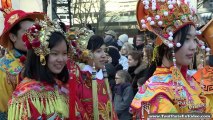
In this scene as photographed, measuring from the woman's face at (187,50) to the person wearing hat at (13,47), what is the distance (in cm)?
141

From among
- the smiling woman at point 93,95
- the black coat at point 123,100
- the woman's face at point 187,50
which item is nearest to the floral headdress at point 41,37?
the smiling woman at point 93,95

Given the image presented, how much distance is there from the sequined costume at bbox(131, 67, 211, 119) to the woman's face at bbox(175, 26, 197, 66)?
3.8 inches

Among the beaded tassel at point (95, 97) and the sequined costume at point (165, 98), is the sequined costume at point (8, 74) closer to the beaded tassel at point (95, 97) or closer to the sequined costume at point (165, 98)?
the beaded tassel at point (95, 97)

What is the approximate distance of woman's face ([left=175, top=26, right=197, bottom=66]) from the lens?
3090 millimetres

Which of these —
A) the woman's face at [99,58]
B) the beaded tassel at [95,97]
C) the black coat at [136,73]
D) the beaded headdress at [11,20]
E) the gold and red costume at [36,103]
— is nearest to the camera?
the gold and red costume at [36,103]

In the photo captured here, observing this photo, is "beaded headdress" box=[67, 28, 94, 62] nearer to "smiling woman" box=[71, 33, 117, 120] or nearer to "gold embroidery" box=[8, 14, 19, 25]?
"smiling woman" box=[71, 33, 117, 120]

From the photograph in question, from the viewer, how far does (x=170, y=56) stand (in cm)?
314

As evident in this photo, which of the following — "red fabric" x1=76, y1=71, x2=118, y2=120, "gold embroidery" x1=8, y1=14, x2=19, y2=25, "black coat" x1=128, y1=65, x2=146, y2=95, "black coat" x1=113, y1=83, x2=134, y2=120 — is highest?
"gold embroidery" x1=8, y1=14, x2=19, y2=25

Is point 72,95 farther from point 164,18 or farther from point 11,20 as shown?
point 11,20

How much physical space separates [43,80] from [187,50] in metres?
1.02

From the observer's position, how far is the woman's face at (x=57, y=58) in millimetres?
3158

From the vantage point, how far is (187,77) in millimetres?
3322

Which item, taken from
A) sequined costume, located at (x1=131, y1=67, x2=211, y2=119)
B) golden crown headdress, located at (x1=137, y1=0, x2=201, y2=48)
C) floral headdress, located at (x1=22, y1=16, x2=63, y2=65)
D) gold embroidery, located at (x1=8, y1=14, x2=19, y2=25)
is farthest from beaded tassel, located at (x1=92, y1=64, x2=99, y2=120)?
gold embroidery, located at (x1=8, y1=14, x2=19, y2=25)

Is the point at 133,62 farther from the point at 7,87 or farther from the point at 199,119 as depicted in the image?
the point at 199,119
